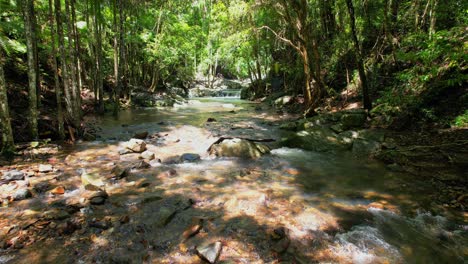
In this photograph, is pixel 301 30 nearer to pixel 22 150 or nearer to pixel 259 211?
pixel 259 211

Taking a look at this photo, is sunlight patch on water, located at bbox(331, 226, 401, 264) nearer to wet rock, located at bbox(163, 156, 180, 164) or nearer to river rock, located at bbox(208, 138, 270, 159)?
river rock, located at bbox(208, 138, 270, 159)

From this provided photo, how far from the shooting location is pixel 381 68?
42.7ft

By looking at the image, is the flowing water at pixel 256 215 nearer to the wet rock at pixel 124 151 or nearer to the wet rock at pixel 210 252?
the wet rock at pixel 210 252

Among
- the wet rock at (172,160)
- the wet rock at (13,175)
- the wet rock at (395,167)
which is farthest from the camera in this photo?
the wet rock at (172,160)

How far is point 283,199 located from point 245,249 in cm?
169

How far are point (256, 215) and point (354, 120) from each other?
7.52 m

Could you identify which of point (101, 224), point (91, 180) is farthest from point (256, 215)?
point (91, 180)

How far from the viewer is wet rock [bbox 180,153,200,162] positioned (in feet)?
24.7

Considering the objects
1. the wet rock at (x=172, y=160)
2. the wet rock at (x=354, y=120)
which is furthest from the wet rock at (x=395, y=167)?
the wet rock at (x=172, y=160)

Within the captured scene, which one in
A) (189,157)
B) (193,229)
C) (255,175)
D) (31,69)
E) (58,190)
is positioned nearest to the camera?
(193,229)

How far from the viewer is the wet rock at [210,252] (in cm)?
335

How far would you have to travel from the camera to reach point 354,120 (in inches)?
406

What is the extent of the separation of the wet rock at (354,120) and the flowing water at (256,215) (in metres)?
3.10

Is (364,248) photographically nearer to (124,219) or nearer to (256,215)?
(256,215)
